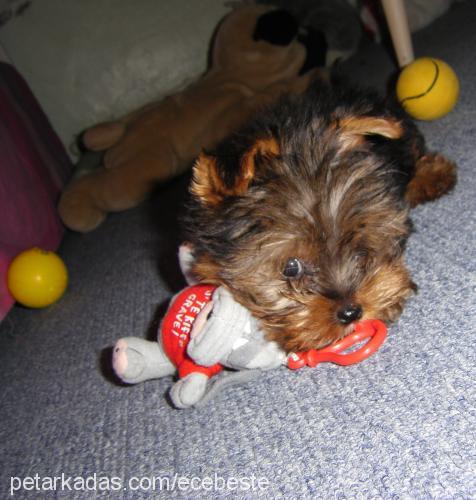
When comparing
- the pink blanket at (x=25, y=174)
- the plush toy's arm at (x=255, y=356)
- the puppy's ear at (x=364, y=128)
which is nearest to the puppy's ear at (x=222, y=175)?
the puppy's ear at (x=364, y=128)

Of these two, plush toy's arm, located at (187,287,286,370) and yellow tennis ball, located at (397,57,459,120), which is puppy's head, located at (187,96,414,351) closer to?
plush toy's arm, located at (187,287,286,370)

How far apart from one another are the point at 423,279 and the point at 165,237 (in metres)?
2.08

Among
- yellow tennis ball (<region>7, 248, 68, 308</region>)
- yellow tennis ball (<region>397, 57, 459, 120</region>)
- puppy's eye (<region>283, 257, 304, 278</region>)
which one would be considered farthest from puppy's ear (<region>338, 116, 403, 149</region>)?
yellow tennis ball (<region>7, 248, 68, 308</region>)

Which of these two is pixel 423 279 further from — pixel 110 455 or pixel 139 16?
pixel 139 16

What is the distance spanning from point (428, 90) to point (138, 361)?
2453 mm

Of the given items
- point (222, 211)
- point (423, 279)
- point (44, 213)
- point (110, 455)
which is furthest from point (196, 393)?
point (44, 213)

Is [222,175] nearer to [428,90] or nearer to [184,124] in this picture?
[428,90]

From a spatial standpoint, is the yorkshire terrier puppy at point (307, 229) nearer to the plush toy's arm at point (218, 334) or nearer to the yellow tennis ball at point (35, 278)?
the plush toy's arm at point (218, 334)

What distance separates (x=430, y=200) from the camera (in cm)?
263

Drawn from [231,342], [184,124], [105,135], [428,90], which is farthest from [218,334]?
[105,135]

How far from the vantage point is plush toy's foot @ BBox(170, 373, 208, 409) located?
1.74 meters

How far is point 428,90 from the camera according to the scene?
128 inches

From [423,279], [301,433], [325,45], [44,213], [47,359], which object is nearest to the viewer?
[301,433]

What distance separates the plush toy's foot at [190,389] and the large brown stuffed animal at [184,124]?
2.56 metres
